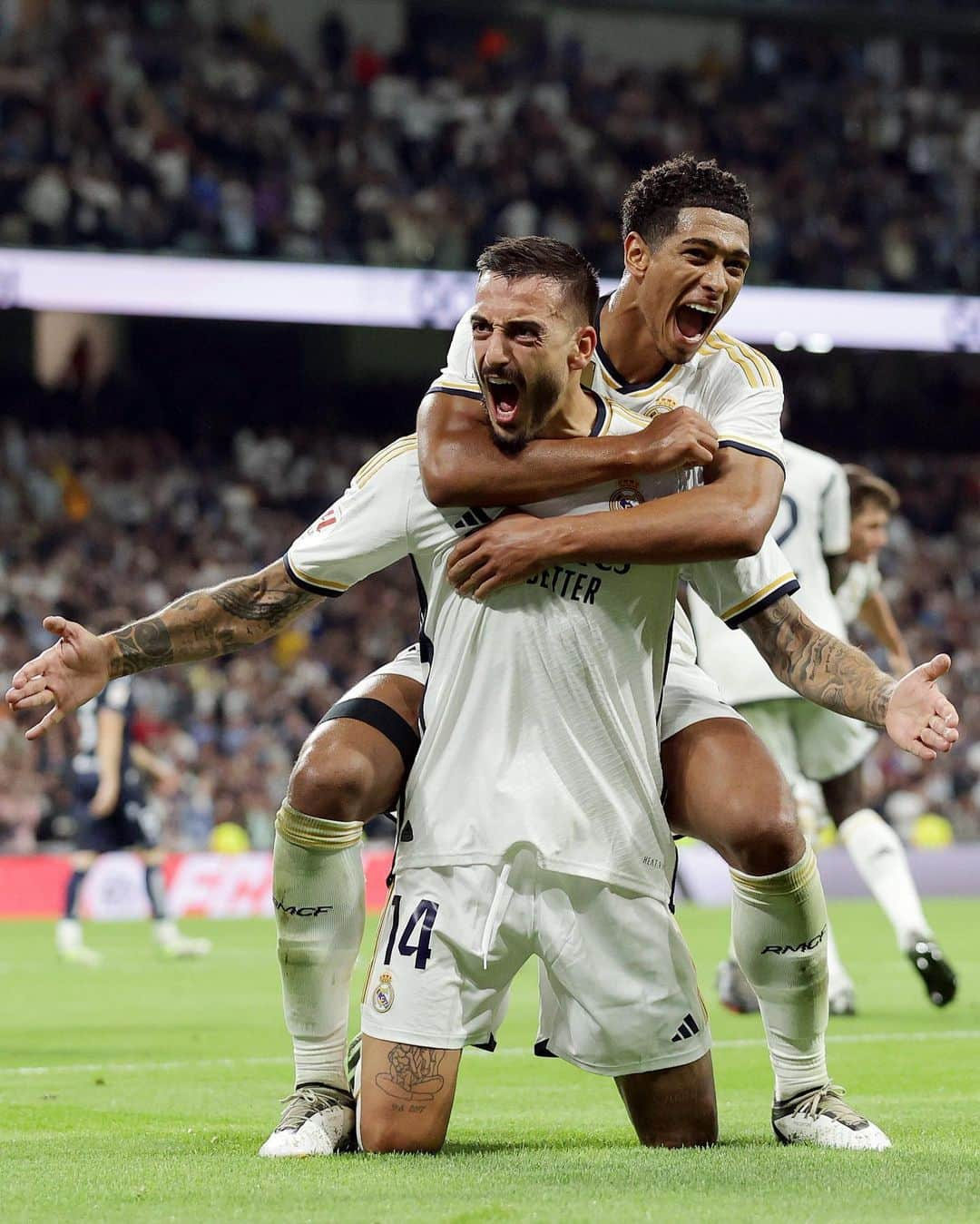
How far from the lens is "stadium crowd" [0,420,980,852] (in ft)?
58.7

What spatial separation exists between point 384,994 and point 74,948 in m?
7.63

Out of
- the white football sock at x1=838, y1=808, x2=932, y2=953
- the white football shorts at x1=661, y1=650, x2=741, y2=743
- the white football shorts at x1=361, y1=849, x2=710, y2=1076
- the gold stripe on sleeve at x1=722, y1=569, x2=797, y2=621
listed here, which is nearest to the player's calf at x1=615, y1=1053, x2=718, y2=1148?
the white football shorts at x1=361, y1=849, x2=710, y2=1076

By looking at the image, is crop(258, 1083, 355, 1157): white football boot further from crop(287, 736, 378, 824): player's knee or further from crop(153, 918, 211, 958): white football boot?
crop(153, 918, 211, 958): white football boot

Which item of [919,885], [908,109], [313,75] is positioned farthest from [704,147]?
[919,885]

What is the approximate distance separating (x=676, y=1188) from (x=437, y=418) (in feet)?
5.54

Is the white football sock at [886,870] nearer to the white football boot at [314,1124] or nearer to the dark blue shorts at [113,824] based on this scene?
the white football boot at [314,1124]

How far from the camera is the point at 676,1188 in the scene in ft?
11.7

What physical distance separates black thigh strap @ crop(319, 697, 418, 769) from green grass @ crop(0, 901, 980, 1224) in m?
0.90

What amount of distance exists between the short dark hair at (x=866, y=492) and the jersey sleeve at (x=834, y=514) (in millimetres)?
253

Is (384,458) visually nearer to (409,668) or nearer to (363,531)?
(363,531)

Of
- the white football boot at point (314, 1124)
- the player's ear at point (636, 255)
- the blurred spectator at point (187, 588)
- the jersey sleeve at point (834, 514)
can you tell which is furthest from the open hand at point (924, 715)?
the blurred spectator at point (187, 588)

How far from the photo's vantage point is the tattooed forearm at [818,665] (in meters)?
4.14

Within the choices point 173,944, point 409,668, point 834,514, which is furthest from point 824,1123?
point 173,944

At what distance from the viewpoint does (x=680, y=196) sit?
14.5 ft
